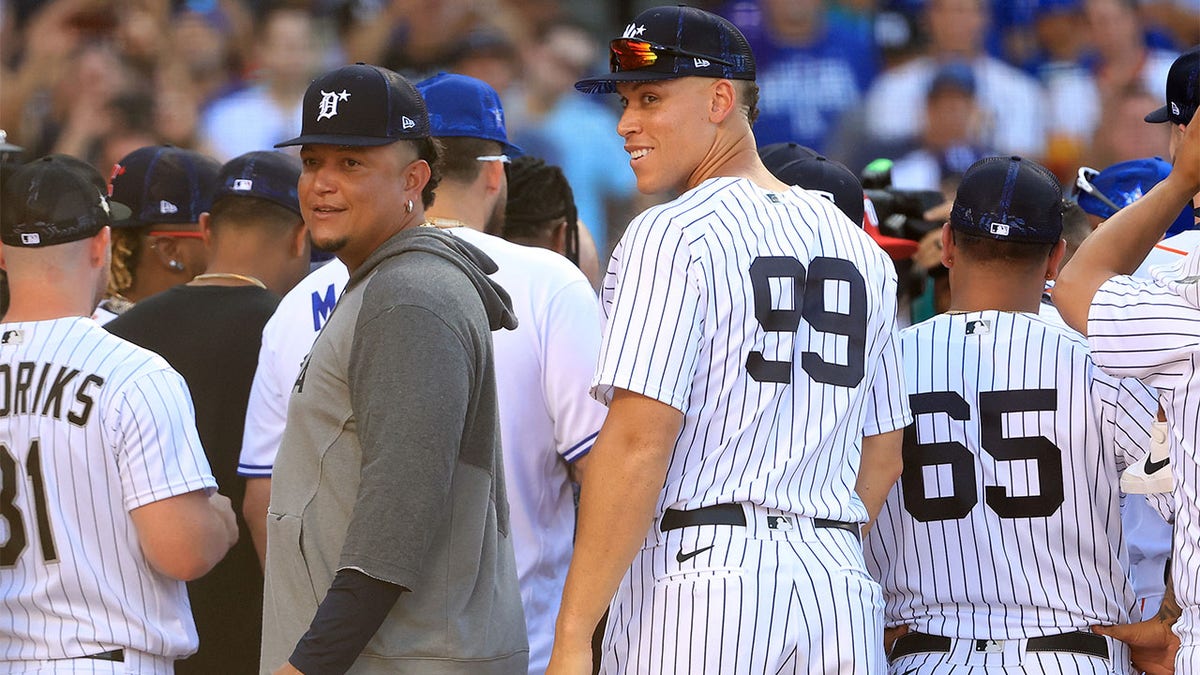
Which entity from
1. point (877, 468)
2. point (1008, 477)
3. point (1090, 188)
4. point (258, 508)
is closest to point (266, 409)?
Result: point (258, 508)

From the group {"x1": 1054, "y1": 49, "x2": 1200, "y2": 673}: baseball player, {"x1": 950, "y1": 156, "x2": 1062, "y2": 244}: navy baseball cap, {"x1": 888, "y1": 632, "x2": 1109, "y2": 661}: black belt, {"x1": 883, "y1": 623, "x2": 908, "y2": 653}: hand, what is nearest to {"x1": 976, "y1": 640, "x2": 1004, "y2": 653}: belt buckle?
{"x1": 888, "y1": 632, "x2": 1109, "y2": 661}: black belt

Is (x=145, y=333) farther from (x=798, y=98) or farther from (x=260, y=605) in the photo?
(x=798, y=98)

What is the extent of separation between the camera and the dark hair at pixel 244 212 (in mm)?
4023

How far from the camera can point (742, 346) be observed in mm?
2607

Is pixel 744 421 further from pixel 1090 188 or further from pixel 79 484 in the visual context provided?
pixel 1090 188

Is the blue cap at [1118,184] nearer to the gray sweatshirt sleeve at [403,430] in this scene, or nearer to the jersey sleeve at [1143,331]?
the jersey sleeve at [1143,331]

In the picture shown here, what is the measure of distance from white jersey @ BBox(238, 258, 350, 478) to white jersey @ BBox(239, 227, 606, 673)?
0.04m

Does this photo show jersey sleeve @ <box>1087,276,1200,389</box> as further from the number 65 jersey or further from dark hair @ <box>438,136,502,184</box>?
dark hair @ <box>438,136,502,184</box>

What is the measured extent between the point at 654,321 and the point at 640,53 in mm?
583

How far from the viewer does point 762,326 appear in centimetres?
262

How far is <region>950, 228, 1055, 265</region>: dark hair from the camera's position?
3270mm

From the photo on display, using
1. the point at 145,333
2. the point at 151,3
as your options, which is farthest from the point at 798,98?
the point at 145,333

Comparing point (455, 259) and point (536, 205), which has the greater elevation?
point (455, 259)

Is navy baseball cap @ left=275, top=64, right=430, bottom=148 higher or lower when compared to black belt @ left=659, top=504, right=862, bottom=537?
higher
